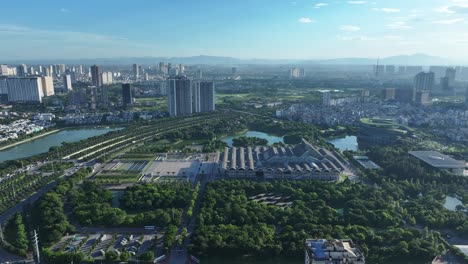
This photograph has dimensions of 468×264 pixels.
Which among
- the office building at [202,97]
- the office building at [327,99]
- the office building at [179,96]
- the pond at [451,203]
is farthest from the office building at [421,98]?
the pond at [451,203]

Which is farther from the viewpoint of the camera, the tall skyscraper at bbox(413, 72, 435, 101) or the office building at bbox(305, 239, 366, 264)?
the tall skyscraper at bbox(413, 72, 435, 101)

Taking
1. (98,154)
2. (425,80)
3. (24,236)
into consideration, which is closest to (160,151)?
(98,154)

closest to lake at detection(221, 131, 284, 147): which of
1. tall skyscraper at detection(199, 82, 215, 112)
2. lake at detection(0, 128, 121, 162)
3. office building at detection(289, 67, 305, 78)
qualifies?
tall skyscraper at detection(199, 82, 215, 112)

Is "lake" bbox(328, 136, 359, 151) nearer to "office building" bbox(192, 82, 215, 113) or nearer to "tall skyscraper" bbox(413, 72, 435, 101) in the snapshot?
"office building" bbox(192, 82, 215, 113)

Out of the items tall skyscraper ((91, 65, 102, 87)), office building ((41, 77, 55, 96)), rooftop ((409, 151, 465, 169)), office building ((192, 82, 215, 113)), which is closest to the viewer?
rooftop ((409, 151, 465, 169))

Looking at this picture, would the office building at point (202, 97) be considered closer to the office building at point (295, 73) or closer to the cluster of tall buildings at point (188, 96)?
the cluster of tall buildings at point (188, 96)

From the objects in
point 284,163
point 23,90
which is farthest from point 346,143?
point 23,90

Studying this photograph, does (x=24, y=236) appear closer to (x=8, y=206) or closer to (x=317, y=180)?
(x=8, y=206)
